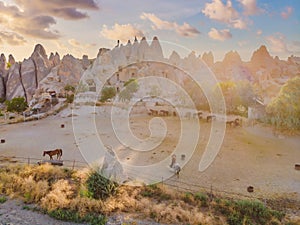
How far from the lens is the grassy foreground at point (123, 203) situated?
382 inches

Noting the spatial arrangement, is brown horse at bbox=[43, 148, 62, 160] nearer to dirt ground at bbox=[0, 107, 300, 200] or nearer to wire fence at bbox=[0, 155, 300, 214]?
dirt ground at bbox=[0, 107, 300, 200]

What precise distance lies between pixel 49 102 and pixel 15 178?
115ft

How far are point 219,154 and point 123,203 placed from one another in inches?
482

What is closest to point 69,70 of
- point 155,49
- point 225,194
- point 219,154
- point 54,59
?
point 54,59

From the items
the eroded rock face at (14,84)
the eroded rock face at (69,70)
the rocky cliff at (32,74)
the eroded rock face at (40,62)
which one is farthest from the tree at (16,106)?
the eroded rock face at (40,62)

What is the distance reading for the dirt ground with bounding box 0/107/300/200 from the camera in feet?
48.5

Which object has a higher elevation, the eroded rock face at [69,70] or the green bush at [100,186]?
A: the eroded rock face at [69,70]

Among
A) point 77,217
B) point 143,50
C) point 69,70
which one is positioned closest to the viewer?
point 77,217

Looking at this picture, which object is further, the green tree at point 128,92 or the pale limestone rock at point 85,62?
the pale limestone rock at point 85,62

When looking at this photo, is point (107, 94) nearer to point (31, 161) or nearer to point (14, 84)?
point (31, 161)

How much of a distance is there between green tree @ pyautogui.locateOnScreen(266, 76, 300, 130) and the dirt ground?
87.1 inches

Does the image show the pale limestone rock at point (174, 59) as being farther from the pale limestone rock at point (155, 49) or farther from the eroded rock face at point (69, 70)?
the eroded rock face at point (69, 70)

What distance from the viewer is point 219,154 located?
68.1 ft

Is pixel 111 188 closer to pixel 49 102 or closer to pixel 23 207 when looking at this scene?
pixel 23 207
